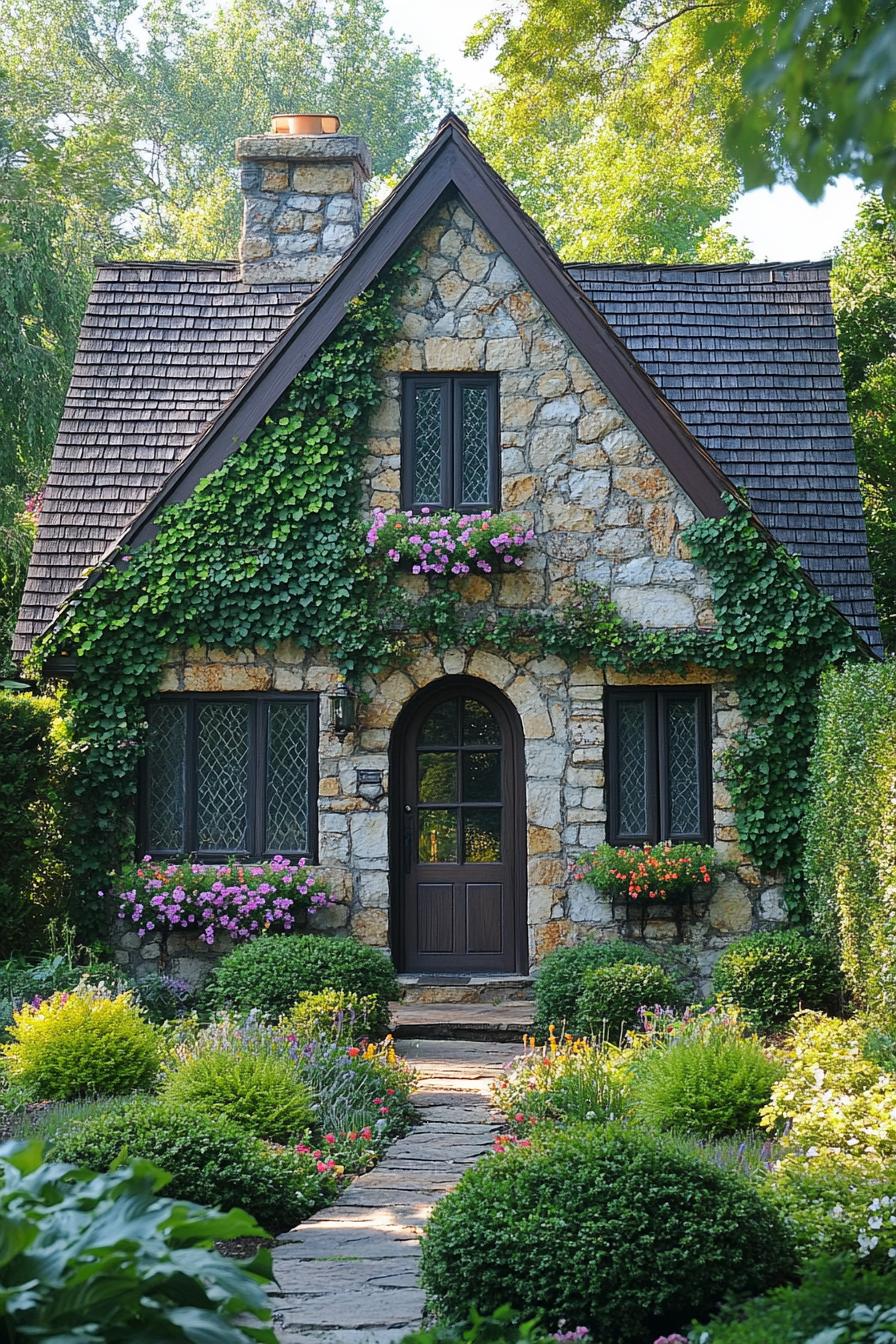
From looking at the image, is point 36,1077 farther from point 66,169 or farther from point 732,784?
point 66,169

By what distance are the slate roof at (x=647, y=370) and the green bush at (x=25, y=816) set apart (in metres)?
0.98

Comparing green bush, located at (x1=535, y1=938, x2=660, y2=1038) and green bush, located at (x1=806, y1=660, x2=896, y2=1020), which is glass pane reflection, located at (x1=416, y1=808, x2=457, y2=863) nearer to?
green bush, located at (x1=535, y1=938, x2=660, y2=1038)

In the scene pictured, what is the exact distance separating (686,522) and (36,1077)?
6277 millimetres

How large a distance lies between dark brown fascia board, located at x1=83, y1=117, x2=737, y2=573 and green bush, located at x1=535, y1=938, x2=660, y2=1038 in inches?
162

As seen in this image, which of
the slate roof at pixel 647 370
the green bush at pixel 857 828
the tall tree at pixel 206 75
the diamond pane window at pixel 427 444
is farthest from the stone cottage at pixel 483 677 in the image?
the tall tree at pixel 206 75

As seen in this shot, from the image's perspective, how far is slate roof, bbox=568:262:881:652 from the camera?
12055 mm

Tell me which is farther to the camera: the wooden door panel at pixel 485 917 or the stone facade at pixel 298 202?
the stone facade at pixel 298 202

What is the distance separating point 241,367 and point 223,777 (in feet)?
12.7

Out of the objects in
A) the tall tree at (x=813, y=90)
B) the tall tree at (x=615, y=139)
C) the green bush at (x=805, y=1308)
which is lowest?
the green bush at (x=805, y=1308)

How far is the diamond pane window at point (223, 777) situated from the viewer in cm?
1151

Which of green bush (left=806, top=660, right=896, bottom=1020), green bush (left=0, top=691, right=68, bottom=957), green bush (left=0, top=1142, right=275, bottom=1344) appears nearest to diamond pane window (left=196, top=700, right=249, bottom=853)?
green bush (left=0, top=691, right=68, bottom=957)

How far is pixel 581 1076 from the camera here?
720 centimetres

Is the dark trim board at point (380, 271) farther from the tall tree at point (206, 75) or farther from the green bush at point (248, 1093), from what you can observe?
the tall tree at point (206, 75)

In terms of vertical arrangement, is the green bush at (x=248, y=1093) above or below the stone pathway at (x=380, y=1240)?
above
